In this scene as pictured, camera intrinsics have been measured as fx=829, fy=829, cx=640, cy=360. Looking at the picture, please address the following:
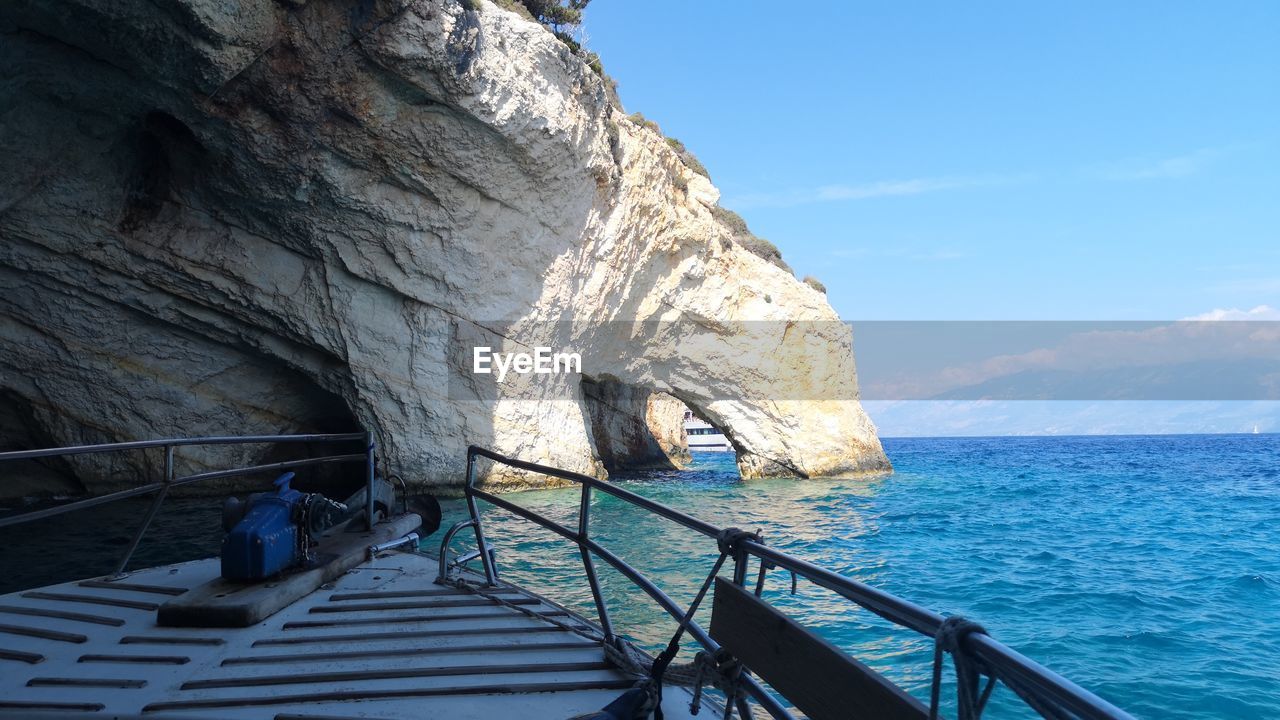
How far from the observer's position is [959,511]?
67.3 ft

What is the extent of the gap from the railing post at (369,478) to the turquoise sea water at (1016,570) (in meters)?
3.01

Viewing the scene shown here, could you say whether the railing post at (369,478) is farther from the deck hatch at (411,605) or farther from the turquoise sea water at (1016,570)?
the turquoise sea water at (1016,570)

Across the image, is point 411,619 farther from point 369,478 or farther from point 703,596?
point 703,596

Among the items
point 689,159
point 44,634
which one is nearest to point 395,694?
point 44,634

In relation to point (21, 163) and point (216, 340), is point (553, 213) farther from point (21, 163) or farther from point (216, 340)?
point (21, 163)

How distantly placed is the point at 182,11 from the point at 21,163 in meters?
4.47

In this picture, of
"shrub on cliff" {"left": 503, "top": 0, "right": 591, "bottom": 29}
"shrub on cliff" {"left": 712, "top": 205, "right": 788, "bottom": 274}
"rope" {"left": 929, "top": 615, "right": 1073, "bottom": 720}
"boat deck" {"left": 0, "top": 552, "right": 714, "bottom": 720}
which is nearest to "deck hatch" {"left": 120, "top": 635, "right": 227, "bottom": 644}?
"boat deck" {"left": 0, "top": 552, "right": 714, "bottom": 720}

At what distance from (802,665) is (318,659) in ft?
7.31

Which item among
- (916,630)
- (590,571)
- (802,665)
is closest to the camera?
(916,630)

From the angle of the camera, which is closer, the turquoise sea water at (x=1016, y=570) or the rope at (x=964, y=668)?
the rope at (x=964, y=668)

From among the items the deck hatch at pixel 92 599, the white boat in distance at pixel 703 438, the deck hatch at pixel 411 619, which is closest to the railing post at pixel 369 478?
the deck hatch at pixel 92 599

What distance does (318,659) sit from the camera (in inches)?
135

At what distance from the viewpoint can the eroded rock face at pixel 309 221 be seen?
12.0 meters

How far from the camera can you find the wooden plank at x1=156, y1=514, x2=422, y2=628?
3.83 m
